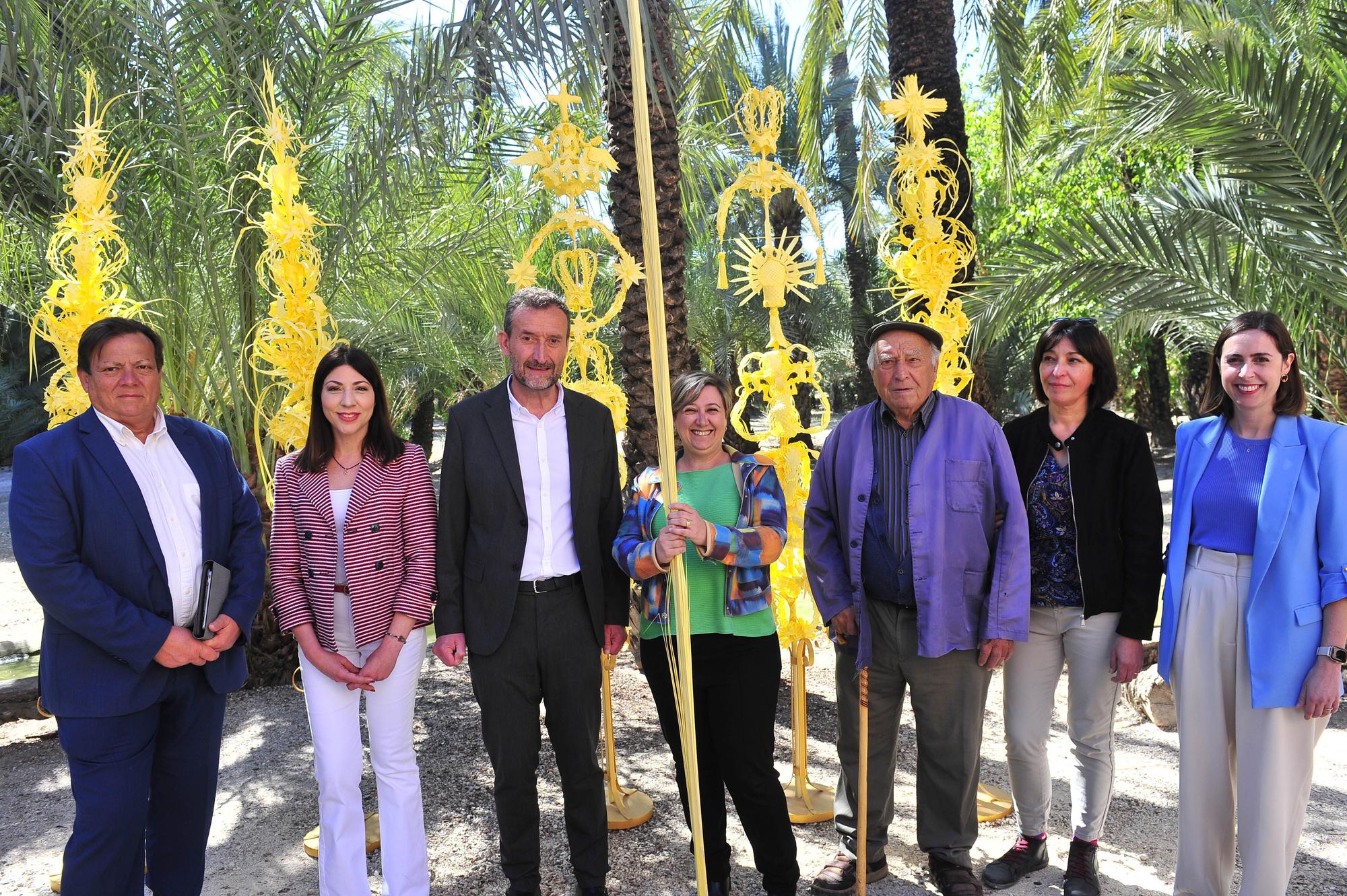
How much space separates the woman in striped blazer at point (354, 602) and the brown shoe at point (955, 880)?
1.82 metres

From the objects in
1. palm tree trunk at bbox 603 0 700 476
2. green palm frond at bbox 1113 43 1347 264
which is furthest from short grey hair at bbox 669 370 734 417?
green palm frond at bbox 1113 43 1347 264

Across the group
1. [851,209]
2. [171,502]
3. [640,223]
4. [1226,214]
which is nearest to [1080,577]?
[171,502]

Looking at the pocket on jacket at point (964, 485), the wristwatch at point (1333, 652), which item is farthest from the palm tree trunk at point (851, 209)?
the wristwatch at point (1333, 652)

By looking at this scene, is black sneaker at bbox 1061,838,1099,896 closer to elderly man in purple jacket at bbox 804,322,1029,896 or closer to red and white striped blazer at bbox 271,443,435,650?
elderly man in purple jacket at bbox 804,322,1029,896

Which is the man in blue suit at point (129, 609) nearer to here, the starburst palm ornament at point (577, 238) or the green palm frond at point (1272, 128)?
the starburst palm ornament at point (577, 238)

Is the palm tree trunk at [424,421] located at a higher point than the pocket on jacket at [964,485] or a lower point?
higher

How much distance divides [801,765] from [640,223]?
331 cm

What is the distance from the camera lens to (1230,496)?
3.13 metres

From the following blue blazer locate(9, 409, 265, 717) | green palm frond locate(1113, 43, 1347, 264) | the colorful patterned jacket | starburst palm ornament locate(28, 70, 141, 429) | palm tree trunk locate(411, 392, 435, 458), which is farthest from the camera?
palm tree trunk locate(411, 392, 435, 458)

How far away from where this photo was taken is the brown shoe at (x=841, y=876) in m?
3.50

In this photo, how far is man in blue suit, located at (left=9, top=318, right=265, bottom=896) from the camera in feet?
9.46

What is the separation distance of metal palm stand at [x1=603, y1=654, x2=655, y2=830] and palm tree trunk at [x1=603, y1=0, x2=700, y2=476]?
1.87 meters

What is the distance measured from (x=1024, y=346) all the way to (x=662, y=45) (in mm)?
12441

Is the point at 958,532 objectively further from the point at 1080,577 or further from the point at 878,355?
the point at 878,355
